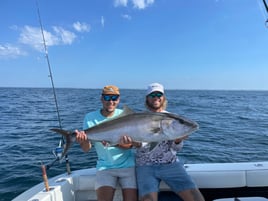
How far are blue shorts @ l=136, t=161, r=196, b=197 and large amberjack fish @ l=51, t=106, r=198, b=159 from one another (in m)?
0.60

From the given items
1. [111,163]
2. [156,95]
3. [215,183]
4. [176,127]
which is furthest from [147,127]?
[215,183]

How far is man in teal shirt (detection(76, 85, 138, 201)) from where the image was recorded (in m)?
3.44

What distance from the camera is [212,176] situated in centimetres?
384

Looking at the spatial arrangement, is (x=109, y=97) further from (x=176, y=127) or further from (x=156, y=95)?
(x=176, y=127)

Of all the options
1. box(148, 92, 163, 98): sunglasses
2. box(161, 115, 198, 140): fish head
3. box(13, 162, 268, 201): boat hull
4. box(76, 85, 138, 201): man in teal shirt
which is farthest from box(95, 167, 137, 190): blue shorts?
box(148, 92, 163, 98): sunglasses

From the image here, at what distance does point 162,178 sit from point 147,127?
86 cm

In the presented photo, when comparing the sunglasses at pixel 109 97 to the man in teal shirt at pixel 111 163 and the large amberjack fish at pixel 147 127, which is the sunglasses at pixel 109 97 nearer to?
the man in teal shirt at pixel 111 163

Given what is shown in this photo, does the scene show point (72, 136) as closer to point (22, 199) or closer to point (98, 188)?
point (98, 188)

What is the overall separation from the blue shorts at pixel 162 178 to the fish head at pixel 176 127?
0.71m

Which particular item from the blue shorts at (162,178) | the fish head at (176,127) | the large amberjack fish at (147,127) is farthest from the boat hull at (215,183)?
the fish head at (176,127)

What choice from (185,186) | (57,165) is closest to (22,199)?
(185,186)

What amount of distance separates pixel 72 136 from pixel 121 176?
2.64 feet

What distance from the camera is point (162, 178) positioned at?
3537 millimetres

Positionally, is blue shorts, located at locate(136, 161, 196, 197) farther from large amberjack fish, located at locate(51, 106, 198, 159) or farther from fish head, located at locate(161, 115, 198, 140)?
fish head, located at locate(161, 115, 198, 140)
